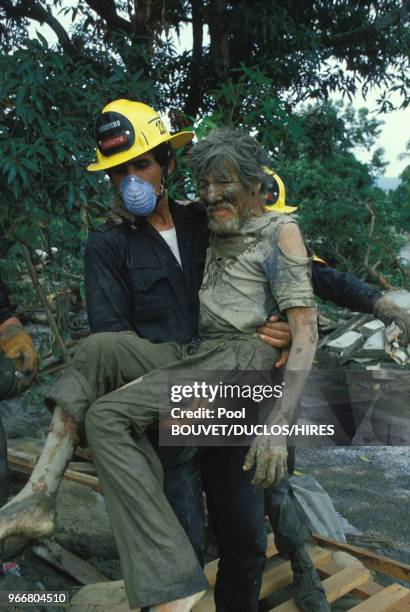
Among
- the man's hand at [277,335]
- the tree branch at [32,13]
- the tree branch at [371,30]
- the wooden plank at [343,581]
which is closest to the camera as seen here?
the man's hand at [277,335]

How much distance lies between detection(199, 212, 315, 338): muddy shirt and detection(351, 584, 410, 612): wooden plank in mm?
1561

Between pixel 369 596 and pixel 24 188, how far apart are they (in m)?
2.98

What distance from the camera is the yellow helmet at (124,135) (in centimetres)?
244

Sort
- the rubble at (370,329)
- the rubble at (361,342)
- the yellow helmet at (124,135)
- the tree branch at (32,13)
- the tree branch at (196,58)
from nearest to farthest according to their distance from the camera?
1. the yellow helmet at (124,135)
2. the tree branch at (32,13)
3. the tree branch at (196,58)
4. the rubble at (361,342)
5. the rubble at (370,329)

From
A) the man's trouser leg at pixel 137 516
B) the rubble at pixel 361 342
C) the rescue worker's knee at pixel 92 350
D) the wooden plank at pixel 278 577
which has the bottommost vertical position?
the rubble at pixel 361 342

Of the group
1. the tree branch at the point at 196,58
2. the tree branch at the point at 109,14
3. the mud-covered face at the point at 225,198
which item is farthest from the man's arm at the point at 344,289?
the tree branch at the point at 196,58

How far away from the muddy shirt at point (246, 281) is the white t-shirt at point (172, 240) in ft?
0.67

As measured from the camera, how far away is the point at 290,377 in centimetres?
218

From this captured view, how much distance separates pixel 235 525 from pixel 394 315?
1.07 meters

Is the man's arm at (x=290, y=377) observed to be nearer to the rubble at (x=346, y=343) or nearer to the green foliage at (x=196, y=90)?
the green foliage at (x=196, y=90)

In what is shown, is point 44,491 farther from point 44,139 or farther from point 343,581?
point 44,139

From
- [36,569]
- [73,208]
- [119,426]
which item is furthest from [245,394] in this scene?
[73,208]

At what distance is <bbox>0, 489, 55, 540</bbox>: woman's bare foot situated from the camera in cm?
194

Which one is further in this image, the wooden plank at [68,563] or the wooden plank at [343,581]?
the wooden plank at [68,563]
